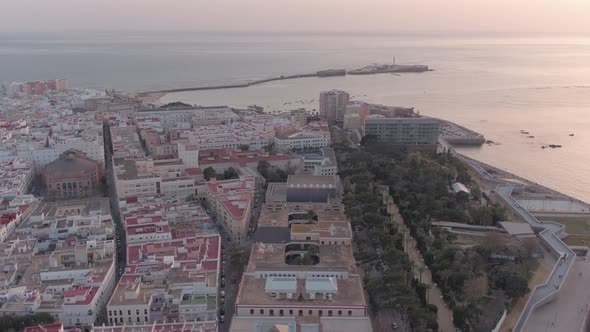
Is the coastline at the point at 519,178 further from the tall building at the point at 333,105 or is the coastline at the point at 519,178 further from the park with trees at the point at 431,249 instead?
the tall building at the point at 333,105

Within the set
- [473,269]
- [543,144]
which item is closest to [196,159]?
[473,269]

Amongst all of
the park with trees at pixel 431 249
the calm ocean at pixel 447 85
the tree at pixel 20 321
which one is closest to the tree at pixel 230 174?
the park with trees at pixel 431 249

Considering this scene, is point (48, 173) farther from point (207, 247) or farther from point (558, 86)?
point (558, 86)

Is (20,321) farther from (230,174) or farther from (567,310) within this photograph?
(567,310)

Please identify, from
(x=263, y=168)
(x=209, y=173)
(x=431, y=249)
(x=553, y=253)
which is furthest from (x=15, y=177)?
(x=553, y=253)

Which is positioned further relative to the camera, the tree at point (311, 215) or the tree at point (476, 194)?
the tree at point (476, 194)

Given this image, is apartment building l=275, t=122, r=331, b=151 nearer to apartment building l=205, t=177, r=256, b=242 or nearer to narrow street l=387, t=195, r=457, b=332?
apartment building l=205, t=177, r=256, b=242
